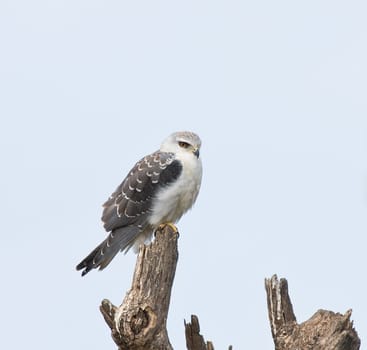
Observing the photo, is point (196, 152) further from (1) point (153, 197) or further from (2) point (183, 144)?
(1) point (153, 197)

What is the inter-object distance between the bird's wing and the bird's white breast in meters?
0.08

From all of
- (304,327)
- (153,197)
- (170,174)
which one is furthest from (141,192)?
(304,327)

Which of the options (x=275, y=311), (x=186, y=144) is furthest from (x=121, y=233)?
(x=275, y=311)

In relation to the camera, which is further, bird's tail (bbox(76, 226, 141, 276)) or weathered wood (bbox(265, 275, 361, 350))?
bird's tail (bbox(76, 226, 141, 276))

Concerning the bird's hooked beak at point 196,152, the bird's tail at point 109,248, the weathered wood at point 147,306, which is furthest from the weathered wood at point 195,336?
the bird's hooked beak at point 196,152

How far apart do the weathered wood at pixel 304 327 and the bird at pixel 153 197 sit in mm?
3334

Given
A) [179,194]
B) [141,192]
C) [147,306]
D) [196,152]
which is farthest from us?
[196,152]

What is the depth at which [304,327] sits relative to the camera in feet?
29.6

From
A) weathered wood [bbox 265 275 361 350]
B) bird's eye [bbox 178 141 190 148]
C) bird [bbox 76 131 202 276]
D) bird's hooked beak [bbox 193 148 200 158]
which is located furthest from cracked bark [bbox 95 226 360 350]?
bird's eye [bbox 178 141 190 148]

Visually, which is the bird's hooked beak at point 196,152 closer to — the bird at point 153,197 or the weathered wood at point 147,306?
the bird at point 153,197

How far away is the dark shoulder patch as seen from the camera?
12.3 m

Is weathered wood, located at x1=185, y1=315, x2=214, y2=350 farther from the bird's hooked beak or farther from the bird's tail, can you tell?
the bird's hooked beak

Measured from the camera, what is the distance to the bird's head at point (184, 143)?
12.7 metres

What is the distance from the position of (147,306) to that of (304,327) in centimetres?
159
